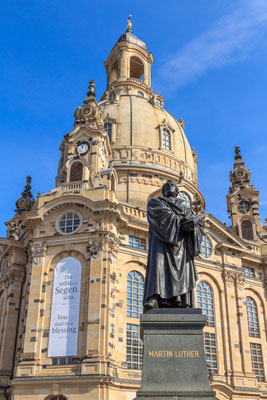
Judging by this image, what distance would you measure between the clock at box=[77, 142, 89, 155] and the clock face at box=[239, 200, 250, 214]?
19.6m

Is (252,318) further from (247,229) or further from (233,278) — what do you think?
(247,229)

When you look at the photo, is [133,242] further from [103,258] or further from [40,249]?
[40,249]

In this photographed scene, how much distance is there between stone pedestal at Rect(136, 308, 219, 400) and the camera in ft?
26.3

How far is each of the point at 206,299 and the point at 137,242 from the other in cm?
803

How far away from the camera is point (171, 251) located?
32.0 feet

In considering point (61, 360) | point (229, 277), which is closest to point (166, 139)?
point (229, 277)

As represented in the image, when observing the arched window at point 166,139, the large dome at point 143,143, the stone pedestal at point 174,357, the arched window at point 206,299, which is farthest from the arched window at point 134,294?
the stone pedestal at point 174,357

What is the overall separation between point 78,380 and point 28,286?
8.71 m

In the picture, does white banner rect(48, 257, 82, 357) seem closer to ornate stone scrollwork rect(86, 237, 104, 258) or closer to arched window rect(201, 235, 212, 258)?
ornate stone scrollwork rect(86, 237, 104, 258)

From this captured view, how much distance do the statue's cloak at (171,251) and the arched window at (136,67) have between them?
59.8m

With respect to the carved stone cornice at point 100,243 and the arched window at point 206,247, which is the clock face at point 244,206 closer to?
the arched window at point 206,247

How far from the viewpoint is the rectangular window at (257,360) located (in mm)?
39188

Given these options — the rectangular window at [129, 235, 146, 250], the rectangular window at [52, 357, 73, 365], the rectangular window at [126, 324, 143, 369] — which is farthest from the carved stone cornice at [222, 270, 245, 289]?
the rectangular window at [52, 357, 73, 365]

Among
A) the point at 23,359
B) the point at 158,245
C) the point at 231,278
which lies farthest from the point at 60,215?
the point at 158,245
